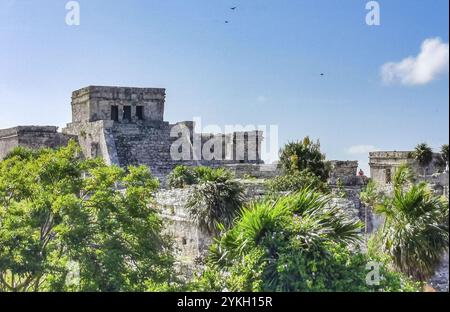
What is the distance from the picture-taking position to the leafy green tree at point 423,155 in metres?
27.6

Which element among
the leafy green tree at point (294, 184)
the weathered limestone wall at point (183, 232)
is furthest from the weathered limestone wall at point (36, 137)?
the weathered limestone wall at point (183, 232)

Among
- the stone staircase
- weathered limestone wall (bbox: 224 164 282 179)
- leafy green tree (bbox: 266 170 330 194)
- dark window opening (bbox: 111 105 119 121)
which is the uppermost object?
dark window opening (bbox: 111 105 119 121)

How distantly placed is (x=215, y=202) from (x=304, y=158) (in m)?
10.4

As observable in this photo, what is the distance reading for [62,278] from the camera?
11453 millimetres

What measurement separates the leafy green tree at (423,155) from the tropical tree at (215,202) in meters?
14.2

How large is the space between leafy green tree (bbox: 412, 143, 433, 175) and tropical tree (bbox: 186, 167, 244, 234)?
14.2 m

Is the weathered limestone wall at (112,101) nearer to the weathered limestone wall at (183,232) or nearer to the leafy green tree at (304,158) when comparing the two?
the leafy green tree at (304,158)

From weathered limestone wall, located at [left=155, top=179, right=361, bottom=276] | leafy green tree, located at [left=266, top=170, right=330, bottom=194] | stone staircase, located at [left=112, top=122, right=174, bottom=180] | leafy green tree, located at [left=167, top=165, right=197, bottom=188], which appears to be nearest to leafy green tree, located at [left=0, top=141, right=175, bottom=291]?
weathered limestone wall, located at [left=155, top=179, right=361, bottom=276]

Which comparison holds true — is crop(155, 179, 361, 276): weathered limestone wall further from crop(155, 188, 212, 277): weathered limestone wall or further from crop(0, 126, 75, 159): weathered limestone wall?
crop(0, 126, 75, 159): weathered limestone wall

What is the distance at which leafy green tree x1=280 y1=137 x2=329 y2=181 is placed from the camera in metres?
24.4

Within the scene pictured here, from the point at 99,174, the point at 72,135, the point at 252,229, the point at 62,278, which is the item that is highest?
the point at 72,135
